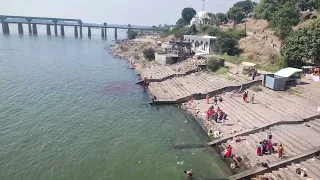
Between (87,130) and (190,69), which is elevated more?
(190,69)

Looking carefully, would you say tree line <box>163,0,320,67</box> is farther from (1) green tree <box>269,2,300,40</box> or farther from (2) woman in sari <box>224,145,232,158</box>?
(2) woman in sari <box>224,145,232,158</box>

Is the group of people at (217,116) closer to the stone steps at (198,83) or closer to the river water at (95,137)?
the river water at (95,137)

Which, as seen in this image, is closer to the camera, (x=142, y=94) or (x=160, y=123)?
(x=160, y=123)

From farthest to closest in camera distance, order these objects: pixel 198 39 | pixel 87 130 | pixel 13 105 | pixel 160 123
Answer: pixel 198 39, pixel 13 105, pixel 160 123, pixel 87 130

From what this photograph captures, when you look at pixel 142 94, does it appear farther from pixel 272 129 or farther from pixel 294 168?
pixel 294 168

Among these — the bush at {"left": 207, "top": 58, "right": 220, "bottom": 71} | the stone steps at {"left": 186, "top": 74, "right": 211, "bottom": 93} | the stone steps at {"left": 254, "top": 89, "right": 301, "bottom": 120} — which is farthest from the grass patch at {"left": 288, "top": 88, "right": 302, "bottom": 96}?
the bush at {"left": 207, "top": 58, "right": 220, "bottom": 71}

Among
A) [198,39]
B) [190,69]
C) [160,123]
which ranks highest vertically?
[198,39]

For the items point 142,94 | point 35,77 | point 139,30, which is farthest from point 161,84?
point 139,30

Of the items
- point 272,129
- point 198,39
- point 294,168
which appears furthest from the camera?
point 198,39
